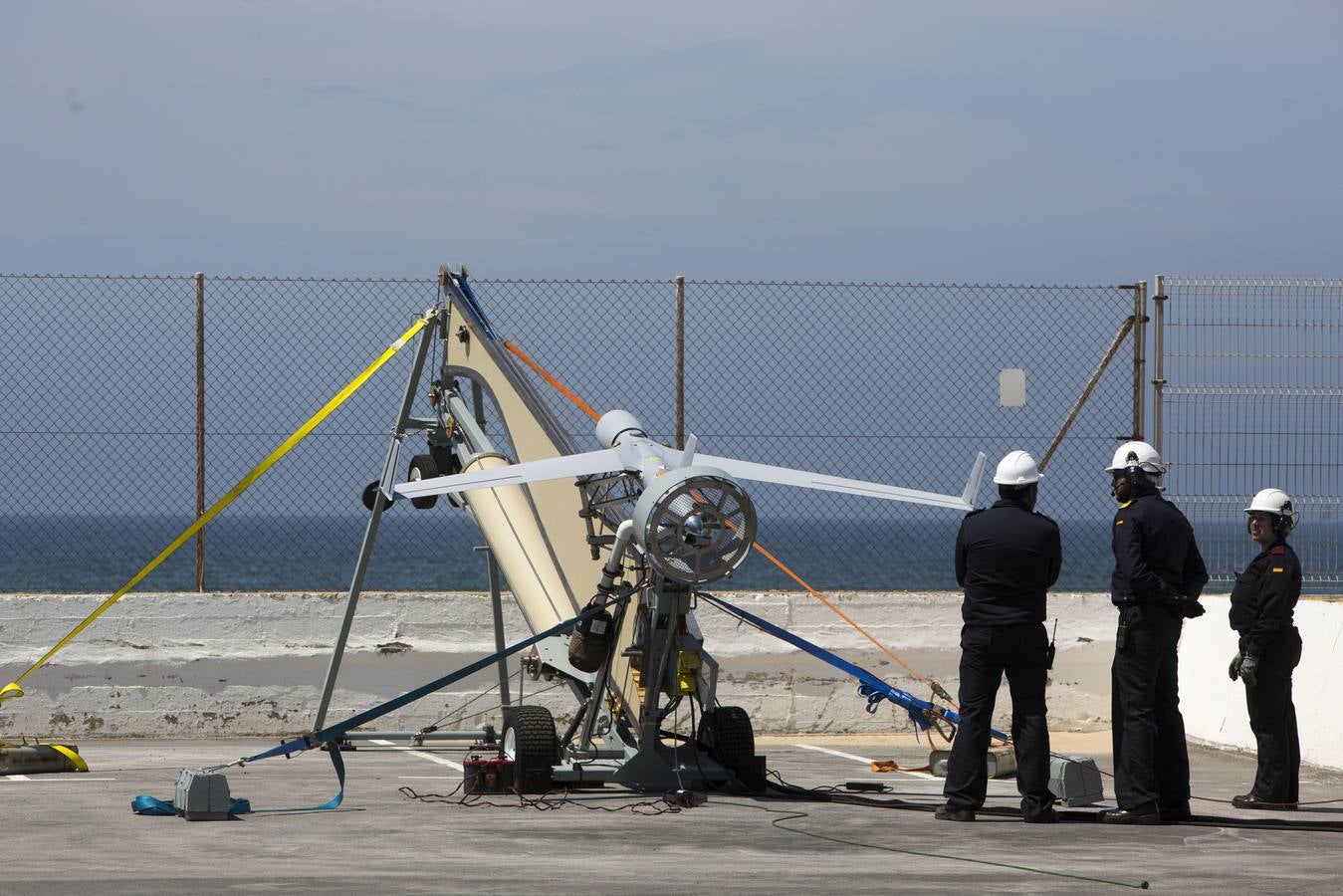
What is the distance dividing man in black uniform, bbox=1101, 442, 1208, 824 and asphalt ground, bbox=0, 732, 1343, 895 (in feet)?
0.83

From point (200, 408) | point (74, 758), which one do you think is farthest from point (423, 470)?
point (200, 408)

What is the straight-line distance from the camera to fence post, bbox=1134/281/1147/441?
15.3 m

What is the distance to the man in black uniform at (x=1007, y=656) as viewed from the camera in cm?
997

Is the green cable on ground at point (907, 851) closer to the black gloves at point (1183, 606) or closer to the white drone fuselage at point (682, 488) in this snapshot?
the white drone fuselage at point (682, 488)

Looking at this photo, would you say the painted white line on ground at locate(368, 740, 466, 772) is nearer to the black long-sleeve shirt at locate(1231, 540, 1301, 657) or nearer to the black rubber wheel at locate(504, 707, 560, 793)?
the black rubber wheel at locate(504, 707, 560, 793)

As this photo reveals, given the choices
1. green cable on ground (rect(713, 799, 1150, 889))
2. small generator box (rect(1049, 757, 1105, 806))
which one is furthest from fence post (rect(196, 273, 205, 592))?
small generator box (rect(1049, 757, 1105, 806))

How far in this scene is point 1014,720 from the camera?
1007 centimetres

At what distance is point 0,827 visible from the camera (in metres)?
9.34

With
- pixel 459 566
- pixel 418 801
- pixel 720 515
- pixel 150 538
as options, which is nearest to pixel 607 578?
pixel 720 515

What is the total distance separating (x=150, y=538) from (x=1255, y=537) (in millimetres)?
79004

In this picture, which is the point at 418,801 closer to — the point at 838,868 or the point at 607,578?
the point at 607,578

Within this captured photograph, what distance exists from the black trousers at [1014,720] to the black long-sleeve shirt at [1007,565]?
0.36 ft

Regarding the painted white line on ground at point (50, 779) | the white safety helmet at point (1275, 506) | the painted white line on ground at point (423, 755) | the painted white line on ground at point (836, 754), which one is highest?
the white safety helmet at point (1275, 506)

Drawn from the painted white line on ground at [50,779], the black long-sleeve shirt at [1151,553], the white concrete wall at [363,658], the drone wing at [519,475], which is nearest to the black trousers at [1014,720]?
the black long-sleeve shirt at [1151,553]
